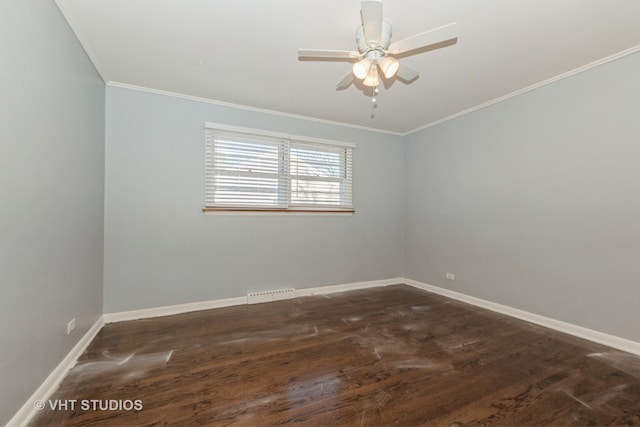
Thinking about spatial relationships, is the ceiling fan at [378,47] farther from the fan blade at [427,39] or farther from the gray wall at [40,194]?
the gray wall at [40,194]

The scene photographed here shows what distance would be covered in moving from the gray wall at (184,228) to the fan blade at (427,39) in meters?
2.21

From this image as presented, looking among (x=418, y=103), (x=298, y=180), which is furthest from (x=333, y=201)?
(x=418, y=103)

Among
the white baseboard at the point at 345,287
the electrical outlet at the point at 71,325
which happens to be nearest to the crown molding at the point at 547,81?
the white baseboard at the point at 345,287

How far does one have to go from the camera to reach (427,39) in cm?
174

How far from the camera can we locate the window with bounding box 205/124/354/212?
3.42 metres

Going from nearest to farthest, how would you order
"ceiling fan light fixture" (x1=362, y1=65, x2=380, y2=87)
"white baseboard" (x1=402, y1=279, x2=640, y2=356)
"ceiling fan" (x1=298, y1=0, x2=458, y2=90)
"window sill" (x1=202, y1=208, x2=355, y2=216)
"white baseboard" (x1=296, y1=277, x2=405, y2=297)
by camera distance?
1. "ceiling fan" (x1=298, y1=0, x2=458, y2=90)
2. "ceiling fan light fixture" (x1=362, y1=65, x2=380, y2=87)
3. "white baseboard" (x1=402, y1=279, x2=640, y2=356)
4. "window sill" (x1=202, y1=208, x2=355, y2=216)
5. "white baseboard" (x1=296, y1=277, x2=405, y2=297)

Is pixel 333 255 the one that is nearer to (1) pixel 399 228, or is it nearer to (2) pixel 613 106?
(1) pixel 399 228

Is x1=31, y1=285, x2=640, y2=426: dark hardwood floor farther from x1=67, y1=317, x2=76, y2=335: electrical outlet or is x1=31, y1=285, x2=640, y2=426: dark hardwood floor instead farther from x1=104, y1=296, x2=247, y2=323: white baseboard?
x1=67, y1=317, x2=76, y2=335: electrical outlet

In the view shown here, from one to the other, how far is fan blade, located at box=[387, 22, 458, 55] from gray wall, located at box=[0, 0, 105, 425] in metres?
2.17

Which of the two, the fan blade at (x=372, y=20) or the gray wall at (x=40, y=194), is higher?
the fan blade at (x=372, y=20)

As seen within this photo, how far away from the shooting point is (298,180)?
392cm

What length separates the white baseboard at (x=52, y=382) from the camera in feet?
4.83

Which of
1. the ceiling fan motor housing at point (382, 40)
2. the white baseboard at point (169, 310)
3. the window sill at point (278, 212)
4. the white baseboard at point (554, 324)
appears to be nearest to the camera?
the ceiling fan motor housing at point (382, 40)

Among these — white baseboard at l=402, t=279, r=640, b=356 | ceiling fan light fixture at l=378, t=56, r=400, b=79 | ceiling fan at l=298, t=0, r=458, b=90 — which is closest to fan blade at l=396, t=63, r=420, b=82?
ceiling fan at l=298, t=0, r=458, b=90
